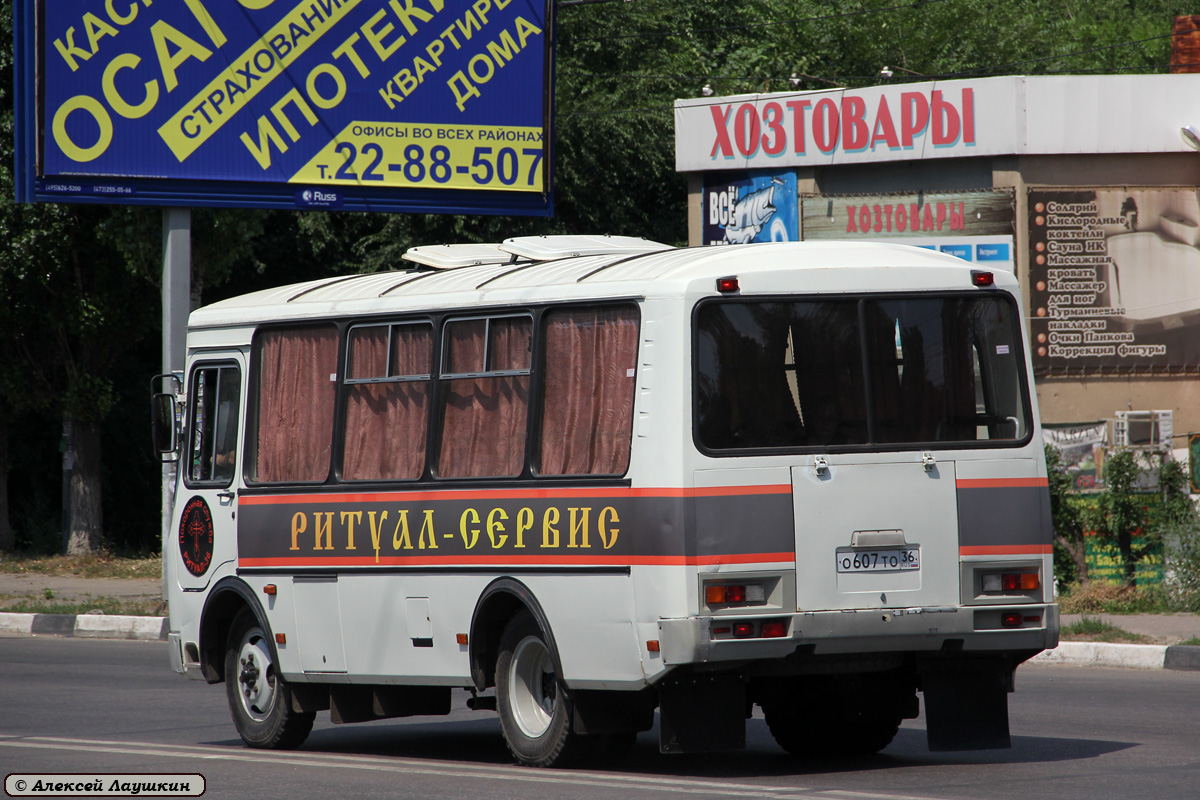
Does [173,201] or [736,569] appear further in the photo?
[173,201]

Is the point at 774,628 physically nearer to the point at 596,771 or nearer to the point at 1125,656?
the point at 596,771

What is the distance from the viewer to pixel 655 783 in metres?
8.48

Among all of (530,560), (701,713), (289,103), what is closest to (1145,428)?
(289,103)

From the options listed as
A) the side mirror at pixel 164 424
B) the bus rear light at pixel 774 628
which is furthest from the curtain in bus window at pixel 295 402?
the bus rear light at pixel 774 628

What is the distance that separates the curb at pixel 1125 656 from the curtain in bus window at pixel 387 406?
6556mm

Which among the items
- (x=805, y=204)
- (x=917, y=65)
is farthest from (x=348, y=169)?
(x=917, y=65)

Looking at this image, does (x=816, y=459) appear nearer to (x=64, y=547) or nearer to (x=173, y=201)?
(x=173, y=201)

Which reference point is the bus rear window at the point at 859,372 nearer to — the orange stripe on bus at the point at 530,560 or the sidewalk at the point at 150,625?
the orange stripe on bus at the point at 530,560

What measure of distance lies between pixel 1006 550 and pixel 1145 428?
11.9 metres

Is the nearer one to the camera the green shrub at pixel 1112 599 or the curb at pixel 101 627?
the curb at pixel 101 627

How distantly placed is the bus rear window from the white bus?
13 millimetres

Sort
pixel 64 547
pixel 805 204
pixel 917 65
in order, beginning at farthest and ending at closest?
pixel 917 65 < pixel 64 547 < pixel 805 204

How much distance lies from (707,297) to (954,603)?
6.20 ft

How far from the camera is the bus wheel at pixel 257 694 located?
1070 centimetres
